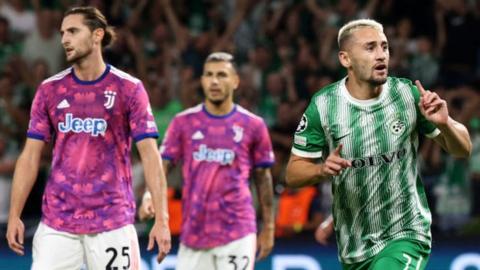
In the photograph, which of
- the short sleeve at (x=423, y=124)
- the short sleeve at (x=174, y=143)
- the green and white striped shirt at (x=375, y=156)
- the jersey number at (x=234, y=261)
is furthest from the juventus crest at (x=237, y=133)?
the short sleeve at (x=423, y=124)

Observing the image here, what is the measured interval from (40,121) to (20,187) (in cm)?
44

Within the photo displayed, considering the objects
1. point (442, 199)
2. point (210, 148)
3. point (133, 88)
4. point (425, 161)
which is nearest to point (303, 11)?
point (425, 161)

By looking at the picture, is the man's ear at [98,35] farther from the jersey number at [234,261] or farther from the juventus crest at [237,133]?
the jersey number at [234,261]

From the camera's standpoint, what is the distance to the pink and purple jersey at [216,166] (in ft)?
30.2

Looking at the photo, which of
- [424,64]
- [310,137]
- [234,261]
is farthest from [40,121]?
Result: [424,64]

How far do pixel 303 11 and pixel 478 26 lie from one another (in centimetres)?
218

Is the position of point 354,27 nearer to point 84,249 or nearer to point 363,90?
point 363,90

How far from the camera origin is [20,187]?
7.05m

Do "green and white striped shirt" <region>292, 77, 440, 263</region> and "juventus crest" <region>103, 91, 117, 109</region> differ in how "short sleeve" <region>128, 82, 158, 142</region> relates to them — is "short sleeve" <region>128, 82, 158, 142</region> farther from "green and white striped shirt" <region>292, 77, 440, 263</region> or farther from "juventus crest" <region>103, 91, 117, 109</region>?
"green and white striped shirt" <region>292, 77, 440, 263</region>

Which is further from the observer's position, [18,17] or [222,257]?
[18,17]

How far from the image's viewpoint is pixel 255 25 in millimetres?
14102

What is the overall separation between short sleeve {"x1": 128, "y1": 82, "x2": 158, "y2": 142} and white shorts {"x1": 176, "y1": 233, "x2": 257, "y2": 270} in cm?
227

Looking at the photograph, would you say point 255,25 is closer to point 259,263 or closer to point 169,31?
point 169,31

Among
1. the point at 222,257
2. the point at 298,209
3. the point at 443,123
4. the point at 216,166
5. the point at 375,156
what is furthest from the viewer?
the point at 298,209
